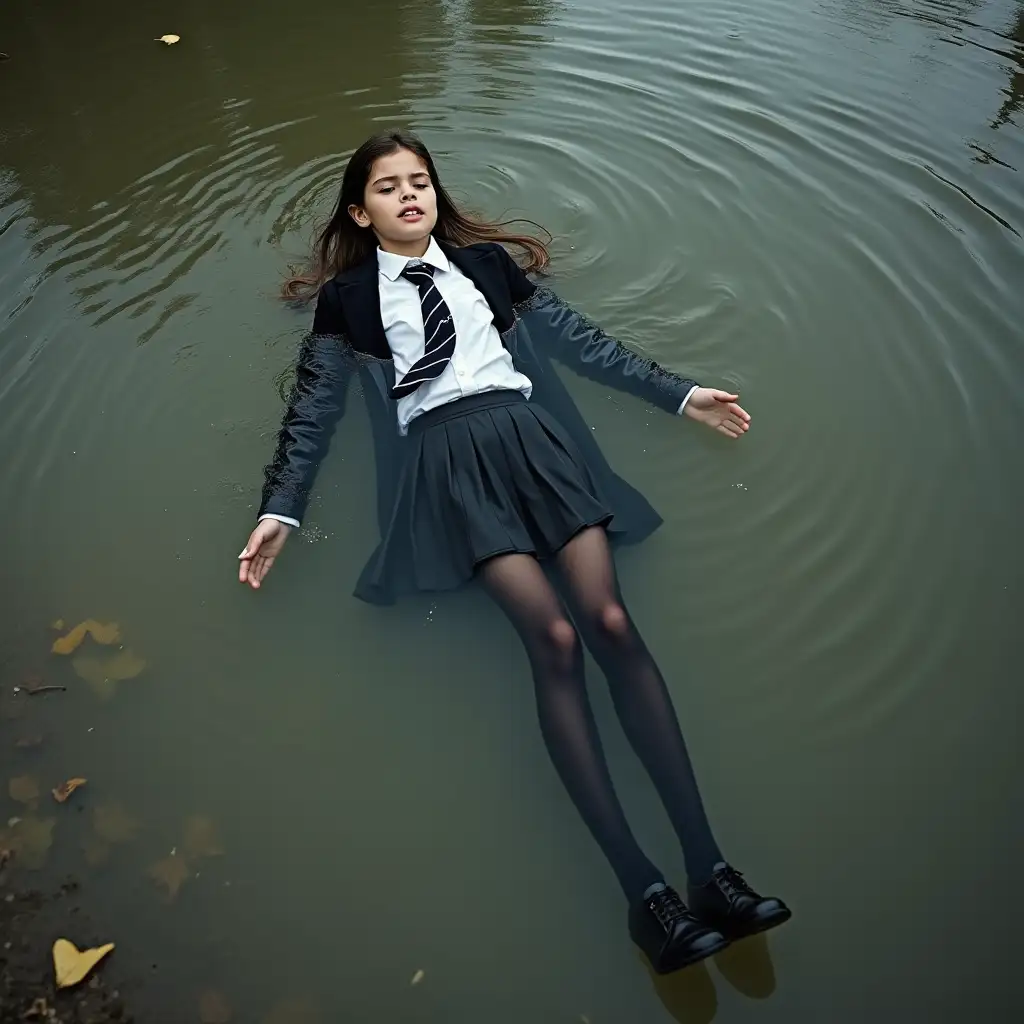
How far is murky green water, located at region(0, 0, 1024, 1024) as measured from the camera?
2.46 meters

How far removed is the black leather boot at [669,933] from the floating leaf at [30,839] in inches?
69.1

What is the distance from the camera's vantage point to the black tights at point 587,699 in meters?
2.38

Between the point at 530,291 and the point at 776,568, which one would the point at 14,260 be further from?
the point at 776,568

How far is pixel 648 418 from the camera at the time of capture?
3.60m

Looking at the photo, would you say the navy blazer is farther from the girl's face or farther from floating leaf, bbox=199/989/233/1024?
floating leaf, bbox=199/989/233/1024

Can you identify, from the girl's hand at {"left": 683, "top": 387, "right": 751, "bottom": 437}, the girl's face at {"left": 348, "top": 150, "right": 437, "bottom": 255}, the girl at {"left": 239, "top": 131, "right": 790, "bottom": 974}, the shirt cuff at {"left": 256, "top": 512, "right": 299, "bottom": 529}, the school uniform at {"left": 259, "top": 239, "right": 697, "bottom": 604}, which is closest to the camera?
the girl at {"left": 239, "top": 131, "right": 790, "bottom": 974}

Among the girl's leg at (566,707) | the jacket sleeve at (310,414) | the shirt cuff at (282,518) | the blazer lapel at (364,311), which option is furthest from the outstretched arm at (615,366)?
the shirt cuff at (282,518)

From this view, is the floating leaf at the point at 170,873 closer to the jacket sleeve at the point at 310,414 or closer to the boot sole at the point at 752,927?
the jacket sleeve at the point at 310,414

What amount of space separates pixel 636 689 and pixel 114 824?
1.64 metres

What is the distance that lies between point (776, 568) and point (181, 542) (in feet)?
7.25

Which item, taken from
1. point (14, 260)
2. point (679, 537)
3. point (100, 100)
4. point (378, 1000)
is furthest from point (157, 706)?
point (100, 100)

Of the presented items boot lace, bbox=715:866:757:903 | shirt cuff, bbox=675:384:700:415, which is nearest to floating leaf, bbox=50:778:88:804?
boot lace, bbox=715:866:757:903

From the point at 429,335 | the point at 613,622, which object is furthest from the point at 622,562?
the point at 429,335

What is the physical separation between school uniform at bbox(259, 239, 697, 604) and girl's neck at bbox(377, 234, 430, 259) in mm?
30
